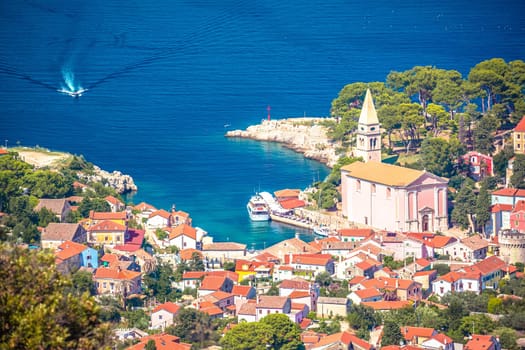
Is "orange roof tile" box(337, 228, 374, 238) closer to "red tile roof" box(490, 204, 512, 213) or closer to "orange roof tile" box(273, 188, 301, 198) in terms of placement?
"red tile roof" box(490, 204, 512, 213)

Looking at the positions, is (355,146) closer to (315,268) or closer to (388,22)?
(315,268)

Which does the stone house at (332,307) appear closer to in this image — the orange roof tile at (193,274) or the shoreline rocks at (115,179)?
the orange roof tile at (193,274)

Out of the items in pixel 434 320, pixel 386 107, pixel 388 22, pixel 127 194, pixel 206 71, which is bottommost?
pixel 434 320

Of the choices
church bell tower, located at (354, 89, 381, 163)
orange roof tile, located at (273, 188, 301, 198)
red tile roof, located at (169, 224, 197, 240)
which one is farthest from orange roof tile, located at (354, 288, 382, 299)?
church bell tower, located at (354, 89, 381, 163)

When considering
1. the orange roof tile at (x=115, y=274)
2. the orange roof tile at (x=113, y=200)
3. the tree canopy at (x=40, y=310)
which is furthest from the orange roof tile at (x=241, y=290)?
the tree canopy at (x=40, y=310)

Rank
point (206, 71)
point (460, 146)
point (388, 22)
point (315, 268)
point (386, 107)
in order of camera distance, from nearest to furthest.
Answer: point (315, 268), point (460, 146), point (386, 107), point (206, 71), point (388, 22)

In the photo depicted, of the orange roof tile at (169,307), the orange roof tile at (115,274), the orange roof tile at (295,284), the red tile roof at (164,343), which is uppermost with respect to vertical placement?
the orange roof tile at (115,274)

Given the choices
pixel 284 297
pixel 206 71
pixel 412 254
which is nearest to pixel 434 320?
pixel 284 297
